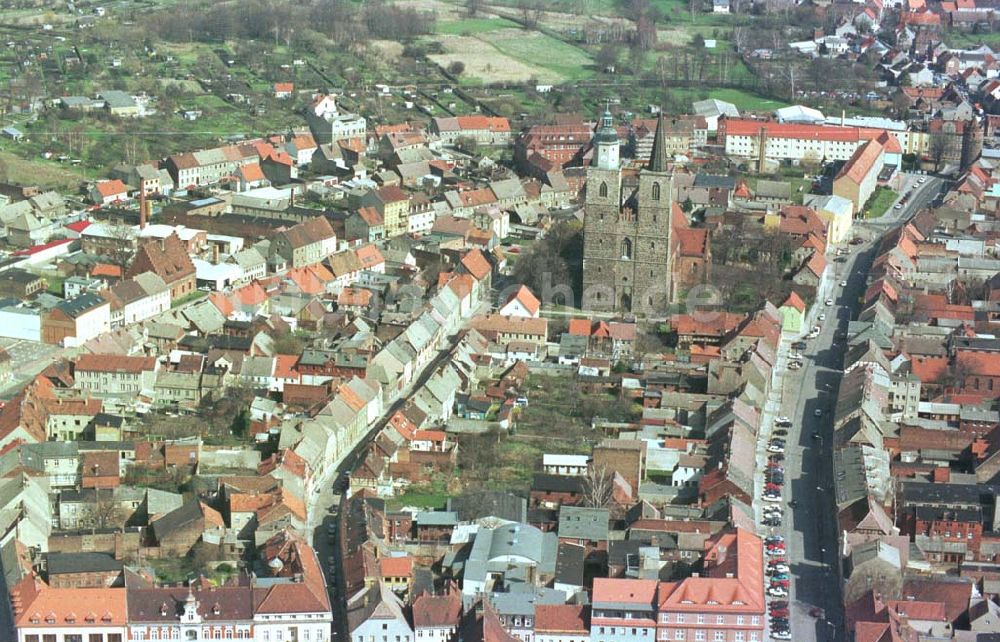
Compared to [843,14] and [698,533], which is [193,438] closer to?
[698,533]

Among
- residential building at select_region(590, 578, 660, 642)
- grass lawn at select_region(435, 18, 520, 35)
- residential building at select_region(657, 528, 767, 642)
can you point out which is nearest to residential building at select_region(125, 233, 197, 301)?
residential building at select_region(590, 578, 660, 642)

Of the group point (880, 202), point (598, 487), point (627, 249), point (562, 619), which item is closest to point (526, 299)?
point (627, 249)

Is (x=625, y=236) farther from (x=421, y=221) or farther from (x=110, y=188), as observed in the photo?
(x=110, y=188)

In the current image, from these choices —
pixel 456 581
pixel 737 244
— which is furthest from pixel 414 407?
pixel 737 244

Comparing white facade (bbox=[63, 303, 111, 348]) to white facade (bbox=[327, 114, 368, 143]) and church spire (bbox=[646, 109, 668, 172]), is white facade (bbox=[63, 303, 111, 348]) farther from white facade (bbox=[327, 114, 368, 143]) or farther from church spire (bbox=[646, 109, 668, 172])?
white facade (bbox=[327, 114, 368, 143])

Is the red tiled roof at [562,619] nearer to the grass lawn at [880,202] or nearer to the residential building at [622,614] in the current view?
the residential building at [622,614]

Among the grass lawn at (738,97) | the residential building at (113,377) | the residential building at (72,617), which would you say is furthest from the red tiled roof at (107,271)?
the grass lawn at (738,97)
